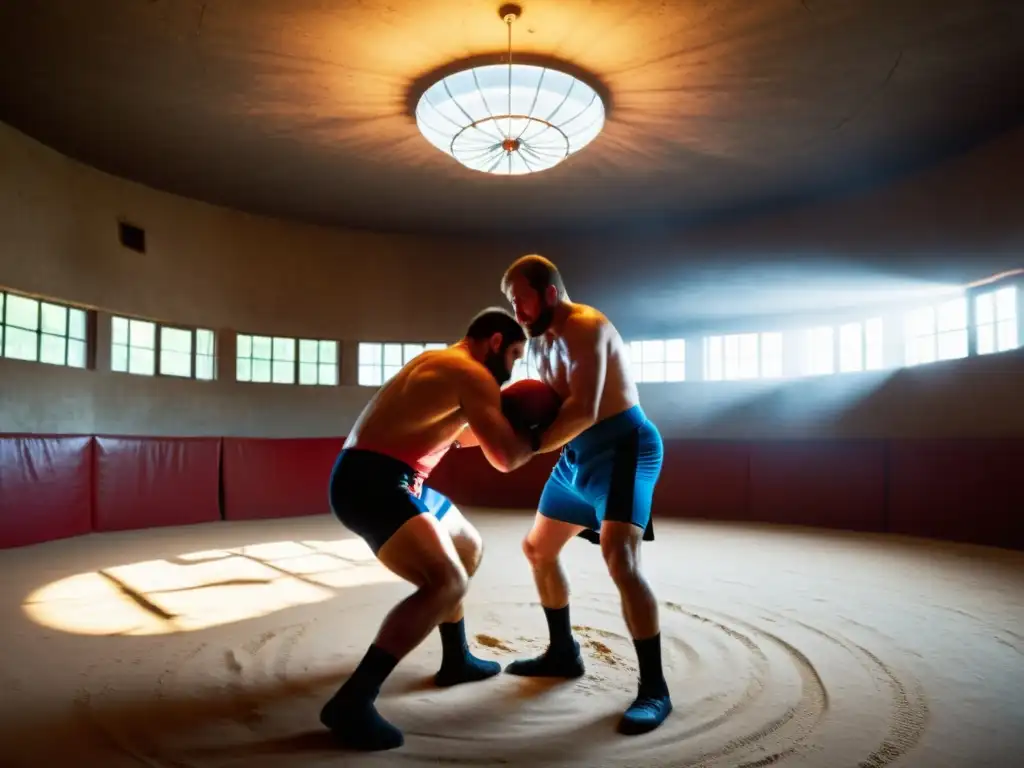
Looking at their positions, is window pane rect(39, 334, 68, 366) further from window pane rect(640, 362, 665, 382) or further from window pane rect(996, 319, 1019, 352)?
window pane rect(996, 319, 1019, 352)

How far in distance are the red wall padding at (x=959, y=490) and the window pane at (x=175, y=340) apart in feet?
24.9

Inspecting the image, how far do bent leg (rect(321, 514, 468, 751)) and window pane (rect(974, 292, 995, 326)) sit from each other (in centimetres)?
645

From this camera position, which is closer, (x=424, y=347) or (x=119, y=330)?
(x=119, y=330)

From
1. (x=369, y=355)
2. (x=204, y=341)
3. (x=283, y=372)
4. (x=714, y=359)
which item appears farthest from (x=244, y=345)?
(x=714, y=359)

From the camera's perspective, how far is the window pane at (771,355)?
331 inches

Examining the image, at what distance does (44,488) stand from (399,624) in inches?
200

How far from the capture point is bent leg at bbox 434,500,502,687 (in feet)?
7.95

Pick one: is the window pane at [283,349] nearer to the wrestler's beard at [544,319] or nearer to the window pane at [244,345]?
the window pane at [244,345]

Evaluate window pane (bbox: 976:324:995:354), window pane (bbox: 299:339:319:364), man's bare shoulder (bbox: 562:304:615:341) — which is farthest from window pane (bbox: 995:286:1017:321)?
window pane (bbox: 299:339:319:364)

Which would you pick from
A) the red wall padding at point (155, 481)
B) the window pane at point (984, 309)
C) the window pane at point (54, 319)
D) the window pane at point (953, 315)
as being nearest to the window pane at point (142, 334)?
the window pane at point (54, 319)

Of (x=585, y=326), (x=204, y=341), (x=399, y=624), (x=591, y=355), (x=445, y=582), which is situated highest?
(x=204, y=341)

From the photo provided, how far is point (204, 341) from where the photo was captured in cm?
791

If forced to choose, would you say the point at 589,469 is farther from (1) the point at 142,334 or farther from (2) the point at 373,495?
(1) the point at 142,334

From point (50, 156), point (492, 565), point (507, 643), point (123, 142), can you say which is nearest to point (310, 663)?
point (507, 643)
